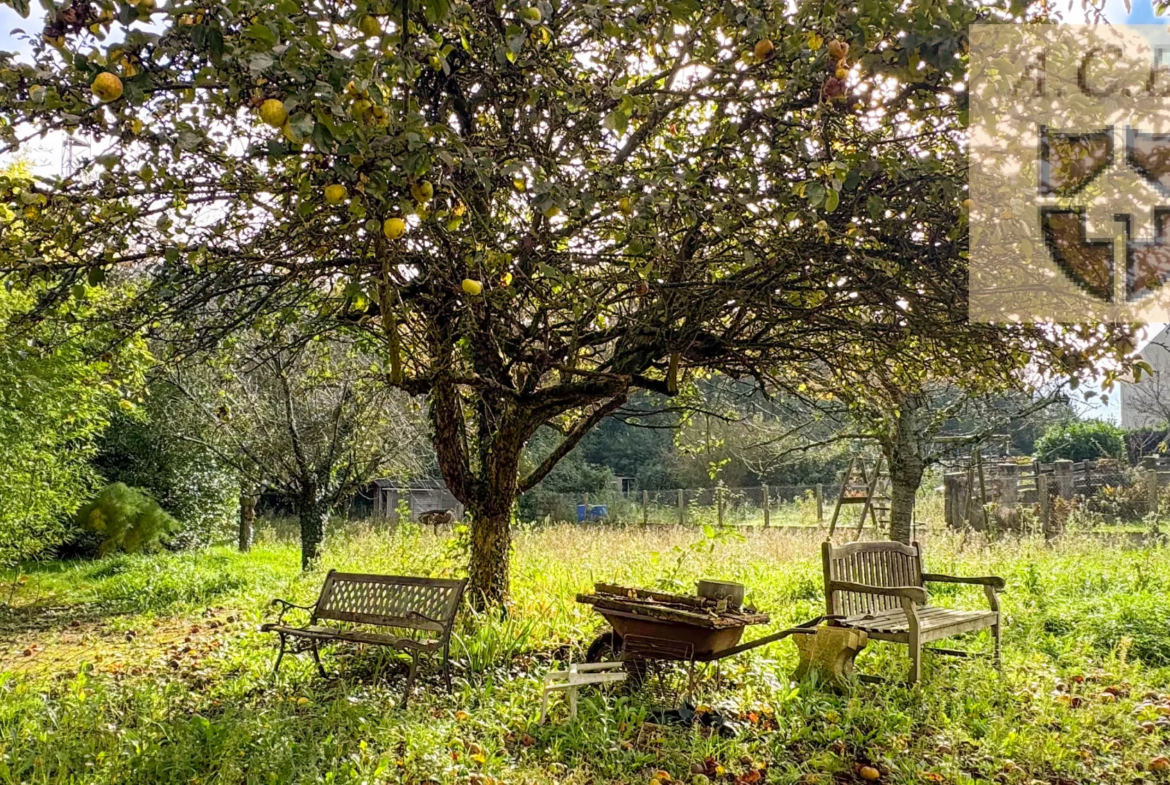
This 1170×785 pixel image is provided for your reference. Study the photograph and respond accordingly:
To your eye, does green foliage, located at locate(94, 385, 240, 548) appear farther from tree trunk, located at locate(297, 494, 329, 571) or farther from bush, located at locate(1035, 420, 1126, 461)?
bush, located at locate(1035, 420, 1126, 461)

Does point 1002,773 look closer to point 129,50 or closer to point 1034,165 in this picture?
point 1034,165

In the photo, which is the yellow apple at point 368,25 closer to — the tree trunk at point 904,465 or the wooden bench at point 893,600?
the wooden bench at point 893,600

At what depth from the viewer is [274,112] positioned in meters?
1.86

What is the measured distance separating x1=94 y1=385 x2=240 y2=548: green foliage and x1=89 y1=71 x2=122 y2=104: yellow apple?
1326 cm

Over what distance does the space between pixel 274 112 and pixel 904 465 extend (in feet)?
24.6

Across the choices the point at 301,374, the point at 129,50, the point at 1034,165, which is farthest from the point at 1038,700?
the point at 301,374

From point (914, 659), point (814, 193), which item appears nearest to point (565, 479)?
point (914, 659)

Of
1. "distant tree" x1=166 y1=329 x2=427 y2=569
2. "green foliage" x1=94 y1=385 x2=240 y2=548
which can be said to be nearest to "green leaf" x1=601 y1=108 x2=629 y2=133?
"distant tree" x1=166 y1=329 x2=427 y2=569

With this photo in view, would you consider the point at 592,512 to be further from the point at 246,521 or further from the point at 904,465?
the point at 904,465

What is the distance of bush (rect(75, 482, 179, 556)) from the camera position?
1259 centimetres

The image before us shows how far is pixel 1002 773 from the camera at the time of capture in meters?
3.62

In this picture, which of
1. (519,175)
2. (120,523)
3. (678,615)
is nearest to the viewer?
(519,175)

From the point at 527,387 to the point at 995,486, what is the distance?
564 inches

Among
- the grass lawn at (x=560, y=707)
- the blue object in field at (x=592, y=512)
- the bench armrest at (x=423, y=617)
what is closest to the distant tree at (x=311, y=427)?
the grass lawn at (x=560, y=707)
